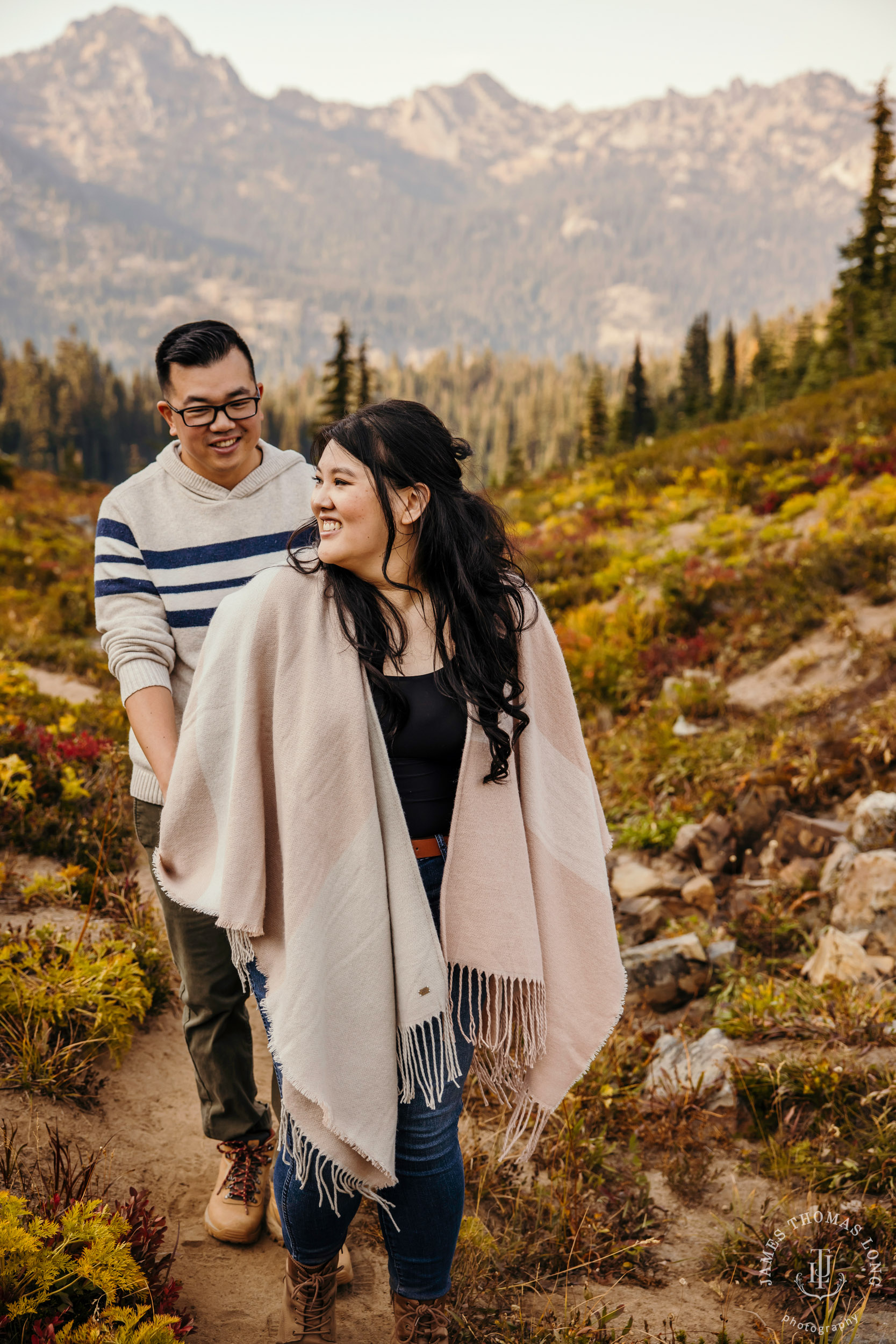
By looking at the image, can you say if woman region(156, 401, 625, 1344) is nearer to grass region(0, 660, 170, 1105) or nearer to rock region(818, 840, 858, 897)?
grass region(0, 660, 170, 1105)

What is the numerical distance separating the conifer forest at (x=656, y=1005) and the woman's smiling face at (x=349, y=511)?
0.50 meters

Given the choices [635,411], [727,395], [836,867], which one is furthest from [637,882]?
[635,411]

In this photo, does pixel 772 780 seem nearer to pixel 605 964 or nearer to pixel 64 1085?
pixel 605 964

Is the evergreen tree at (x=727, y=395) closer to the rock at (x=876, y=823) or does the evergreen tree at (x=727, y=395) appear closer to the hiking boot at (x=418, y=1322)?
the rock at (x=876, y=823)

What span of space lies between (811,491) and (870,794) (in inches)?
278

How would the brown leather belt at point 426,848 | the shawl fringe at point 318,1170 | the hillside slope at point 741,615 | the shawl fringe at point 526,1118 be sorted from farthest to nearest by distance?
1. the hillside slope at point 741,615
2. the shawl fringe at point 526,1118
3. the brown leather belt at point 426,848
4. the shawl fringe at point 318,1170

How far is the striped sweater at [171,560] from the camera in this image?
2537 mm

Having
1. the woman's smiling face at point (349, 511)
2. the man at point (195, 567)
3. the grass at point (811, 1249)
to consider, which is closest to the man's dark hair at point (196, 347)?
the man at point (195, 567)

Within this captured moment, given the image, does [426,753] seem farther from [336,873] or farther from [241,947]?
[241,947]

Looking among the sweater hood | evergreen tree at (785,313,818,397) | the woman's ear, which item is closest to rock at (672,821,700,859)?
the sweater hood

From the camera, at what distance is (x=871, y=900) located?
455 centimetres

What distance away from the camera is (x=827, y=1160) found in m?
3.28

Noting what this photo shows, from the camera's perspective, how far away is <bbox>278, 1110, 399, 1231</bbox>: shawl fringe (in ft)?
6.70

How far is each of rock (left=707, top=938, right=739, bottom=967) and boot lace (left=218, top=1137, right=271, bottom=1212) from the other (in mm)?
2825
